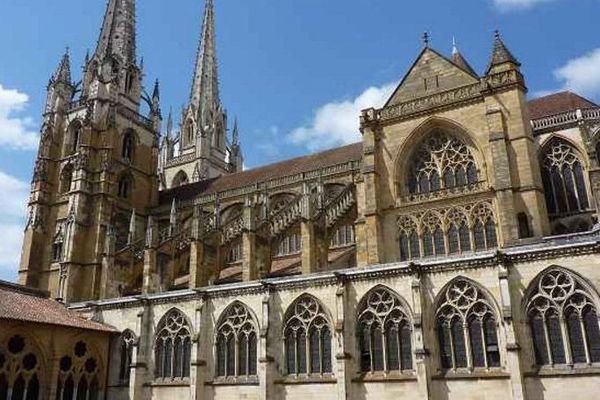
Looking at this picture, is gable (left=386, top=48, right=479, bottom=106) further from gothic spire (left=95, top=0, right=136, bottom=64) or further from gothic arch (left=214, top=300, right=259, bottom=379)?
gothic spire (left=95, top=0, right=136, bottom=64)

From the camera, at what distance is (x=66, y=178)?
4416cm

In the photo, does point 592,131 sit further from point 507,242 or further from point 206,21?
point 206,21

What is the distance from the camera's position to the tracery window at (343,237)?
32.4 meters

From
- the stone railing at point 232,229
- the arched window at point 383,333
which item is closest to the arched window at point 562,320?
the arched window at point 383,333

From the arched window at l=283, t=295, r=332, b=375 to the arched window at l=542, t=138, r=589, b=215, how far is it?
13612 millimetres

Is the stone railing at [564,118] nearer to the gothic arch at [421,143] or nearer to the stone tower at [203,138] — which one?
the gothic arch at [421,143]

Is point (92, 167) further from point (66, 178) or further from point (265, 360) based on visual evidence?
point (265, 360)

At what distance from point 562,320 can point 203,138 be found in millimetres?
46997

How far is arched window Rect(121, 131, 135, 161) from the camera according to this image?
46062mm

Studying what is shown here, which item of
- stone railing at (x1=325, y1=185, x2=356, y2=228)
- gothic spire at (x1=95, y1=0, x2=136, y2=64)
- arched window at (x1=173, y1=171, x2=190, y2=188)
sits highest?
gothic spire at (x1=95, y1=0, x2=136, y2=64)

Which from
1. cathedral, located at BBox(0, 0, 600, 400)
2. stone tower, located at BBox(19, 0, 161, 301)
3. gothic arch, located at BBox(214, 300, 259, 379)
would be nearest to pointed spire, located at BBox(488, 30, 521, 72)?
cathedral, located at BBox(0, 0, 600, 400)

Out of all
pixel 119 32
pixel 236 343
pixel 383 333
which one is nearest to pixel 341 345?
pixel 383 333

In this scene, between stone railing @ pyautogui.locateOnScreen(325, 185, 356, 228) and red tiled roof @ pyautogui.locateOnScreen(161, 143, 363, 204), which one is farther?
red tiled roof @ pyautogui.locateOnScreen(161, 143, 363, 204)

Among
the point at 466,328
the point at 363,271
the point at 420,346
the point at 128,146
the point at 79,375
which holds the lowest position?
the point at 79,375
